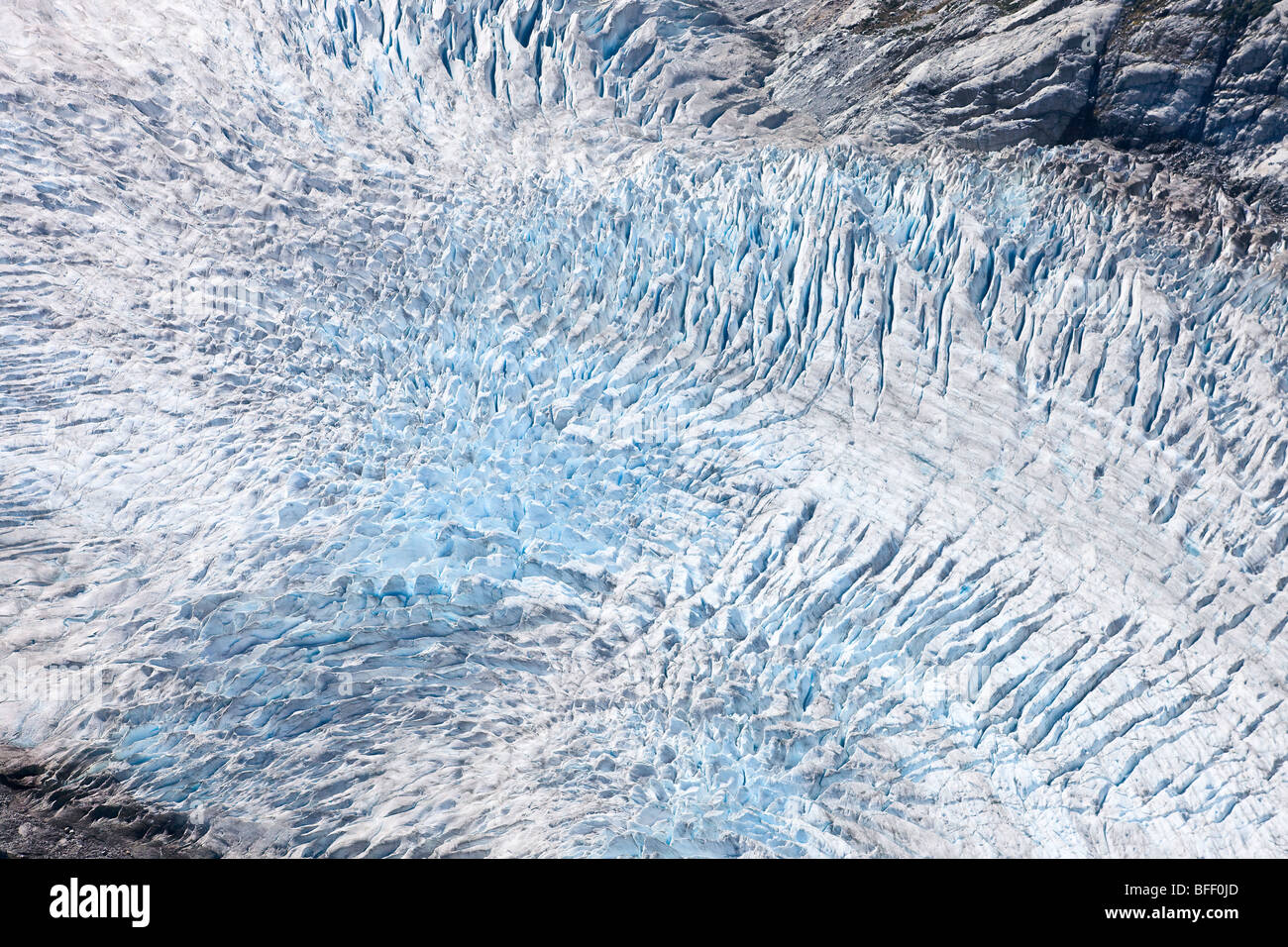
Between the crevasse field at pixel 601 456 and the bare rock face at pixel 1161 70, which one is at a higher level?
the bare rock face at pixel 1161 70

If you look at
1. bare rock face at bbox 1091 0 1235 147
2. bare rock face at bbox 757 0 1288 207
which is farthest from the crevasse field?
bare rock face at bbox 1091 0 1235 147

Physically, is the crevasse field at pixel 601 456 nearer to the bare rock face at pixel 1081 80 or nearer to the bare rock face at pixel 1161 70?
the bare rock face at pixel 1081 80

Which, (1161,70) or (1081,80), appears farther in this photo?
(1081,80)

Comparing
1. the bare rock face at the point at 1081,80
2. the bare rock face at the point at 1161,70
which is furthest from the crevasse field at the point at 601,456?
the bare rock face at the point at 1161,70

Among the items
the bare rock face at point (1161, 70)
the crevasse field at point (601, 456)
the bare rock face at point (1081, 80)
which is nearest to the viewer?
the crevasse field at point (601, 456)

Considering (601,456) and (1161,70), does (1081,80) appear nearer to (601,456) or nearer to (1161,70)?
(1161,70)

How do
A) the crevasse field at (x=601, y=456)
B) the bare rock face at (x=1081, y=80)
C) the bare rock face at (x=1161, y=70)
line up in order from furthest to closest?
the bare rock face at (x=1161, y=70)
the bare rock face at (x=1081, y=80)
the crevasse field at (x=601, y=456)

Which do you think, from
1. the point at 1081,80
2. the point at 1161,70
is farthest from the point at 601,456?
the point at 1161,70

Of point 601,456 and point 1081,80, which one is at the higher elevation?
point 1081,80

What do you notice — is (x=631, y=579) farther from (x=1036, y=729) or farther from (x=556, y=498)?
(x=1036, y=729)

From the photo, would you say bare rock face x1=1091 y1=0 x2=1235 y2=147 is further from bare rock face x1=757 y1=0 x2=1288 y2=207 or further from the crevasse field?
the crevasse field
